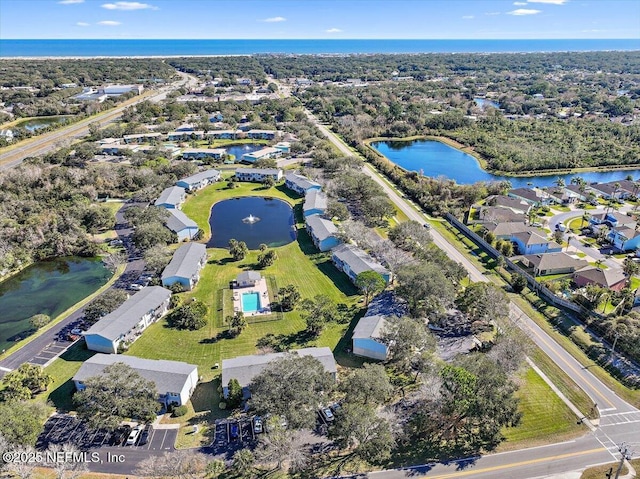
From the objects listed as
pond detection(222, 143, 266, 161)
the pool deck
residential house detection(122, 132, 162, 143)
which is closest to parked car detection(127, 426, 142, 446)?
the pool deck

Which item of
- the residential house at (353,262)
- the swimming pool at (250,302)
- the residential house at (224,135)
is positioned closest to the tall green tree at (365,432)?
the swimming pool at (250,302)

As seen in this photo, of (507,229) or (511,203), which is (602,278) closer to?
(507,229)

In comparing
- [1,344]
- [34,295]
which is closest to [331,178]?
[34,295]

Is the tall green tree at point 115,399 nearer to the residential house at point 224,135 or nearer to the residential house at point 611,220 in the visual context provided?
the residential house at point 611,220

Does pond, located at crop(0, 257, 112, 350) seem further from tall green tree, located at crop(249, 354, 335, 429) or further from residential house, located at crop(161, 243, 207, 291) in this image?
tall green tree, located at crop(249, 354, 335, 429)

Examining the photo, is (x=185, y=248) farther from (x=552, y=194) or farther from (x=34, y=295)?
(x=552, y=194)

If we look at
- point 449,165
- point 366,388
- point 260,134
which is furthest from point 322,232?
point 260,134
